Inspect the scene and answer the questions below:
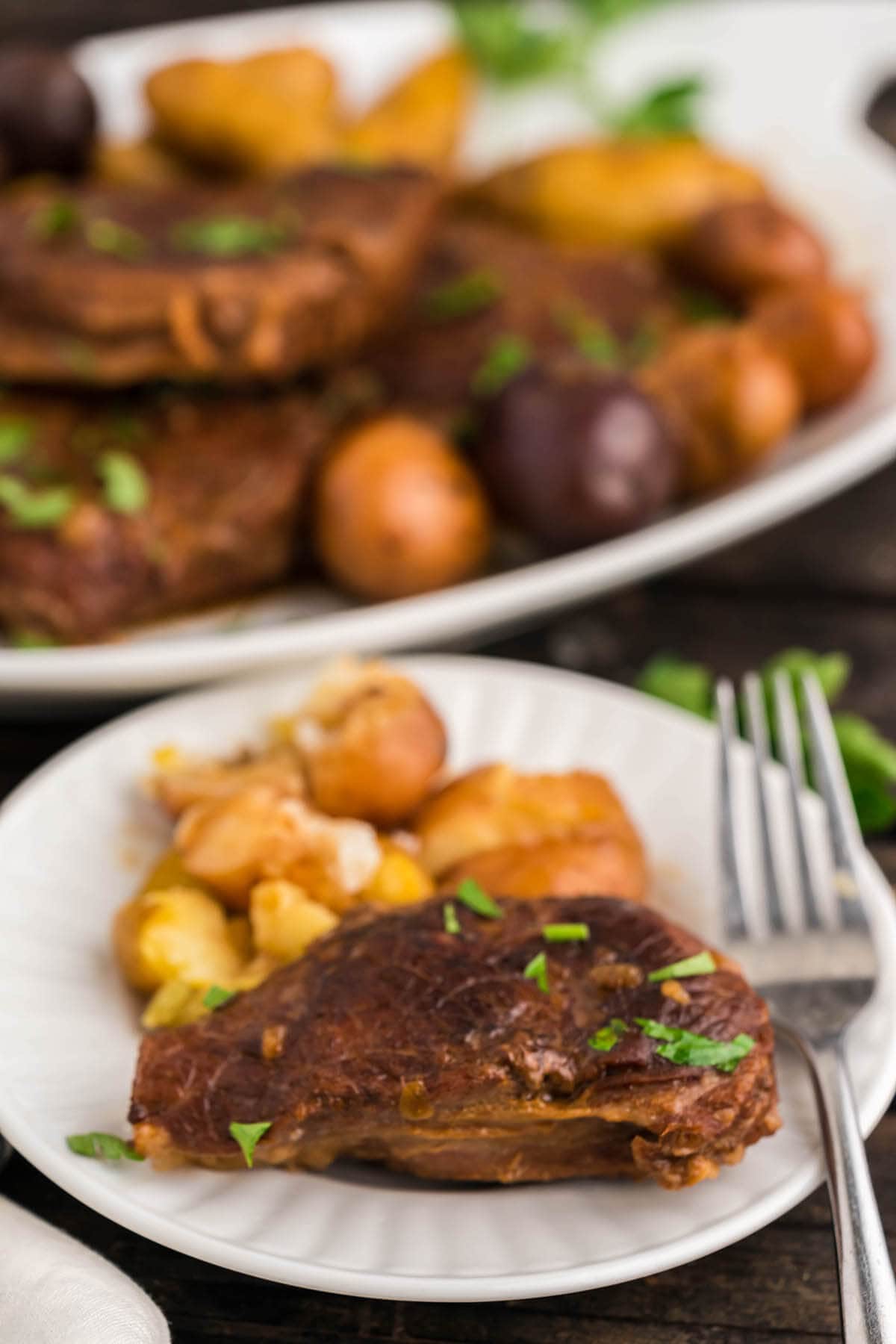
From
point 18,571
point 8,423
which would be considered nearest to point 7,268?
point 8,423

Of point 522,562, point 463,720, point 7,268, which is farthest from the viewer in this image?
point 522,562

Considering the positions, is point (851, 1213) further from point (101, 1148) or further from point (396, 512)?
point (396, 512)

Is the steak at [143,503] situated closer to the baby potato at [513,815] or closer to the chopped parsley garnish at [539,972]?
the baby potato at [513,815]

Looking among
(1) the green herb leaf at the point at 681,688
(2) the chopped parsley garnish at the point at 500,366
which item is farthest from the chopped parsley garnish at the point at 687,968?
(2) the chopped parsley garnish at the point at 500,366

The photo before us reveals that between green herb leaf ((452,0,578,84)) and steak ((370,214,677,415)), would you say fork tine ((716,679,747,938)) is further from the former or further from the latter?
green herb leaf ((452,0,578,84))

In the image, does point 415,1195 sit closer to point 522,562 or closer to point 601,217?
point 522,562

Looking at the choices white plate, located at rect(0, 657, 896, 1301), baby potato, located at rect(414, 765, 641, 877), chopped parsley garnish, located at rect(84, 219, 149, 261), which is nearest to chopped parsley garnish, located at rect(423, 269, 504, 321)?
chopped parsley garnish, located at rect(84, 219, 149, 261)

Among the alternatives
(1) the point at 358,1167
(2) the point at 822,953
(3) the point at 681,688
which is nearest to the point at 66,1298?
(1) the point at 358,1167
